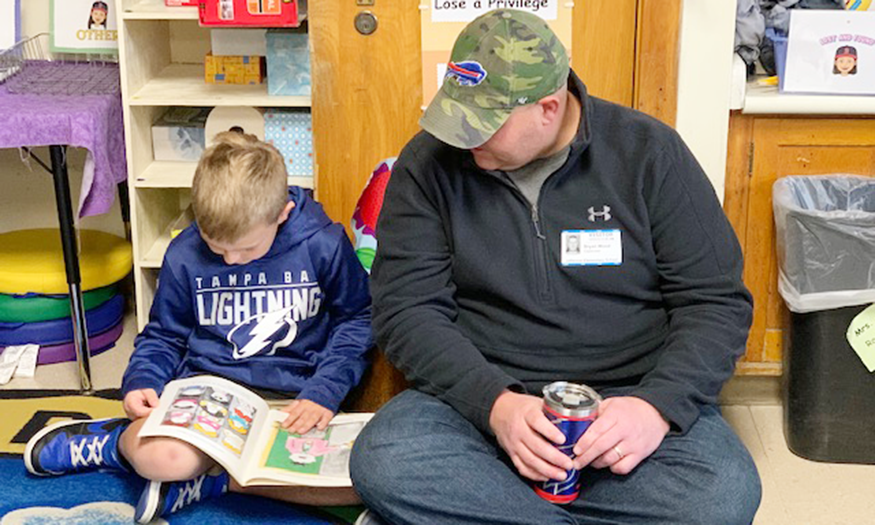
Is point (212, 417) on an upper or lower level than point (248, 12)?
lower

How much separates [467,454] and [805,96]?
1121 mm

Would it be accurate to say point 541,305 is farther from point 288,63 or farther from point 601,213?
point 288,63

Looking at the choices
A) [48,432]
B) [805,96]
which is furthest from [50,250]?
[805,96]

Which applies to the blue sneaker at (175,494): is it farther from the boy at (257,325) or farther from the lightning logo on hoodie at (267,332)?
the lightning logo on hoodie at (267,332)

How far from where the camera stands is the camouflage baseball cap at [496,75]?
180cm

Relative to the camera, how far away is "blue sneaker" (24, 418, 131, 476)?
225 centimetres

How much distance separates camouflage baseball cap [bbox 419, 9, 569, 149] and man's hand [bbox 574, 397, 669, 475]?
1.51 ft

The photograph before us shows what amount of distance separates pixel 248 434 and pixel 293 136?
873 millimetres

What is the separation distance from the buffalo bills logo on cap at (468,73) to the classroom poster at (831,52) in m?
0.90

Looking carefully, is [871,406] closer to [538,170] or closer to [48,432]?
[538,170]

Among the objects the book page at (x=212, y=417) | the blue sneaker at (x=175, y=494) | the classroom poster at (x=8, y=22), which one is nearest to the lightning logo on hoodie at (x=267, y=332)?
the book page at (x=212, y=417)

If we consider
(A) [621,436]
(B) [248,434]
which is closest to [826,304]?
(A) [621,436]

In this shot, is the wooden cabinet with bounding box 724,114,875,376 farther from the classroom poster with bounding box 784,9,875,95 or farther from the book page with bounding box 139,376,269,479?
the book page with bounding box 139,376,269,479

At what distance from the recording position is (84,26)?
2969 millimetres
